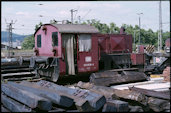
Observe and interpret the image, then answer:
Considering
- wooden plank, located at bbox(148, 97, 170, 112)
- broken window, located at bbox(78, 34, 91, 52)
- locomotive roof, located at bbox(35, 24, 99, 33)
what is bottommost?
wooden plank, located at bbox(148, 97, 170, 112)

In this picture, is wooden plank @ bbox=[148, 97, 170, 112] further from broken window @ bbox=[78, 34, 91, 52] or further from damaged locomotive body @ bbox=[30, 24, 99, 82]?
broken window @ bbox=[78, 34, 91, 52]

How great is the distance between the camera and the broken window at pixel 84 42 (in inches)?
421

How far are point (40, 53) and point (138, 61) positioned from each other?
5542 millimetres

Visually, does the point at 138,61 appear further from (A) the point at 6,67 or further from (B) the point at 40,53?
(A) the point at 6,67

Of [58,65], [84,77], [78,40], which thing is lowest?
[84,77]

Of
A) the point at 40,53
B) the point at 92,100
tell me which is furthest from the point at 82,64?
the point at 92,100

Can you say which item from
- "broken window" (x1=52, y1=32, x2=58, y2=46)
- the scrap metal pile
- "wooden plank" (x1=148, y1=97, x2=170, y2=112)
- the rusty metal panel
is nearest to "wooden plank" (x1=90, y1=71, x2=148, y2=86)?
the rusty metal panel

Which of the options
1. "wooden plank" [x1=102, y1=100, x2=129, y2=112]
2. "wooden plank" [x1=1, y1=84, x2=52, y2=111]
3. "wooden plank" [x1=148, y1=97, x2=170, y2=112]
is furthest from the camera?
"wooden plank" [x1=148, y1=97, x2=170, y2=112]

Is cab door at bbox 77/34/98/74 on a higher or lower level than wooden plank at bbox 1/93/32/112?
higher

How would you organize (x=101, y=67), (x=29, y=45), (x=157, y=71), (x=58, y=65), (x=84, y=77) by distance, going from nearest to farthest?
(x=58, y=65)
(x=84, y=77)
(x=101, y=67)
(x=157, y=71)
(x=29, y=45)

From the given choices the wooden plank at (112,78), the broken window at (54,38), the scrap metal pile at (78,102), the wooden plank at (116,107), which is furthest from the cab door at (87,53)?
the wooden plank at (116,107)

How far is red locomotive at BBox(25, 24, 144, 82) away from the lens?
10.4 meters

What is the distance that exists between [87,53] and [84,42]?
545mm

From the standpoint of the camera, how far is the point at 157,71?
1388 centimetres
